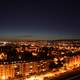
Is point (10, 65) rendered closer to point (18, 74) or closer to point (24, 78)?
point (18, 74)

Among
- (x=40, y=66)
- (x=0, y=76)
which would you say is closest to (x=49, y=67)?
(x=40, y=66)

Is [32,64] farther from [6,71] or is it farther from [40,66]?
[6,71]

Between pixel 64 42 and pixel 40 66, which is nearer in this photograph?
pixel 40 66

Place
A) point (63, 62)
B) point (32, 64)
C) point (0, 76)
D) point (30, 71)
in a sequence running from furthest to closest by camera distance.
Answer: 1. point (63, 62)
2. point (32, 64)
3. point (30, 71)
4. point (0, 76)

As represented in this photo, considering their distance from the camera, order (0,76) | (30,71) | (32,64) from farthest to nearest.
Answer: (32,64), (30,71), (0,76)

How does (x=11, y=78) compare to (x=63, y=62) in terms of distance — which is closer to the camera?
(x=11, y=78)

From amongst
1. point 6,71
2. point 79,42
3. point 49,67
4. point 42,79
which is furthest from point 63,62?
point 79,42

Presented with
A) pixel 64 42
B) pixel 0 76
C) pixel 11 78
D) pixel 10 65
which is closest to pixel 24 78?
pixel 11 78

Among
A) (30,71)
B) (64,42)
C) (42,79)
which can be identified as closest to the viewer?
(42,79)

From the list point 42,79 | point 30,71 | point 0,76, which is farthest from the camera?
point 30,71
